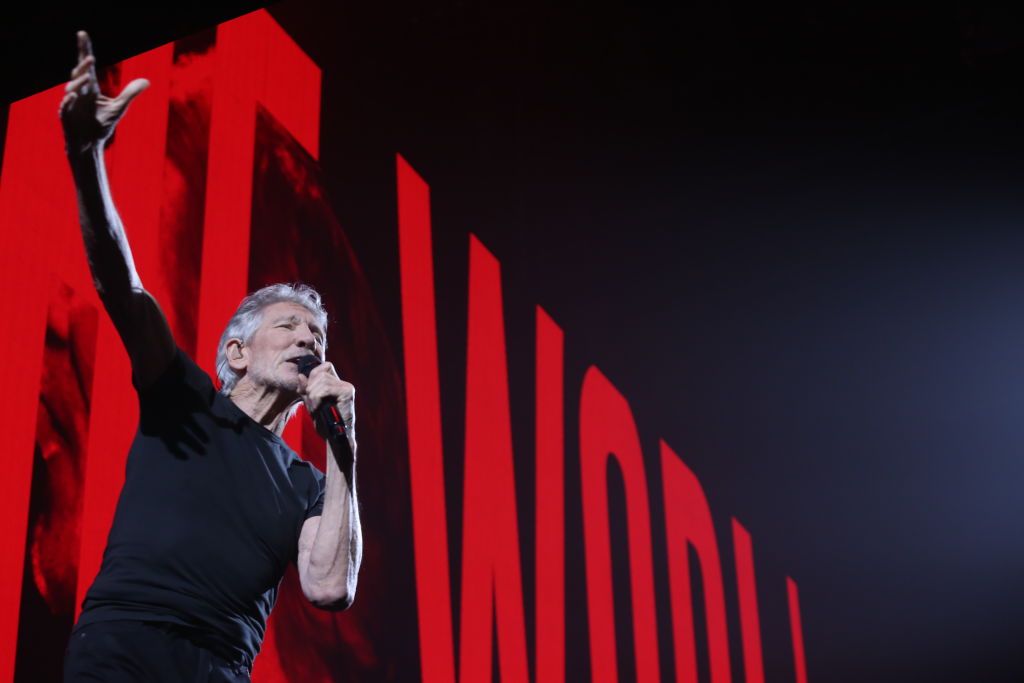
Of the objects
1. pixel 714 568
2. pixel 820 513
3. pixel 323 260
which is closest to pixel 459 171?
pixel 323 260

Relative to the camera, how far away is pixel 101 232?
1284mm

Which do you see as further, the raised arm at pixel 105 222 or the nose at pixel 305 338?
the nose at pixel 305 338

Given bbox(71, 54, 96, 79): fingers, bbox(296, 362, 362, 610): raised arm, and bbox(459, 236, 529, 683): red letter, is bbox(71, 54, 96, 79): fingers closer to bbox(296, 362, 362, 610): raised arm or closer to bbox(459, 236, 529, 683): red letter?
bbox(296, 362, 362, 610): raised arm

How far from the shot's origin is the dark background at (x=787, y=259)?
3.71 metres

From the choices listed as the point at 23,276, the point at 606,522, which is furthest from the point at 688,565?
the point at 23,276

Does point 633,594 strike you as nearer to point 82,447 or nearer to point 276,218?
point 276,218

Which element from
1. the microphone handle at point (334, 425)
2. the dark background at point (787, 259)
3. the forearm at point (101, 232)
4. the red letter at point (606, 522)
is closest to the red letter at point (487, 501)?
the dark background at point (787, 259)

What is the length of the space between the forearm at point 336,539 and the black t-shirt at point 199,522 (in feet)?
0.18

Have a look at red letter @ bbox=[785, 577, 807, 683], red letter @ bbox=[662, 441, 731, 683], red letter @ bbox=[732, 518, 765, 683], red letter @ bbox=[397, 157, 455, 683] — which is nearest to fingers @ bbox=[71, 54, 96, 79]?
red letter @ bbox=[397, 157, 455, 683]

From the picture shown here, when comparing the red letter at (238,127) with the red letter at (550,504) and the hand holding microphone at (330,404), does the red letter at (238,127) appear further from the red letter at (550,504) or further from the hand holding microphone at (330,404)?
the red letter at (550,504)

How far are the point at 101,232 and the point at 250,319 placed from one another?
506mm

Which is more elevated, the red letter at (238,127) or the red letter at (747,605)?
the red letter at (238,127)

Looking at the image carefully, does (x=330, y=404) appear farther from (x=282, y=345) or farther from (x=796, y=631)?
(x=796, y=631)

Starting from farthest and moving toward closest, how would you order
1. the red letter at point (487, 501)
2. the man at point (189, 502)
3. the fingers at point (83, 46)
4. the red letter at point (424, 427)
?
the red letter at point (487, 501) → the red letter at point (424, 427) → the man at point (189, 502) → the fingers at point (83, 46)
